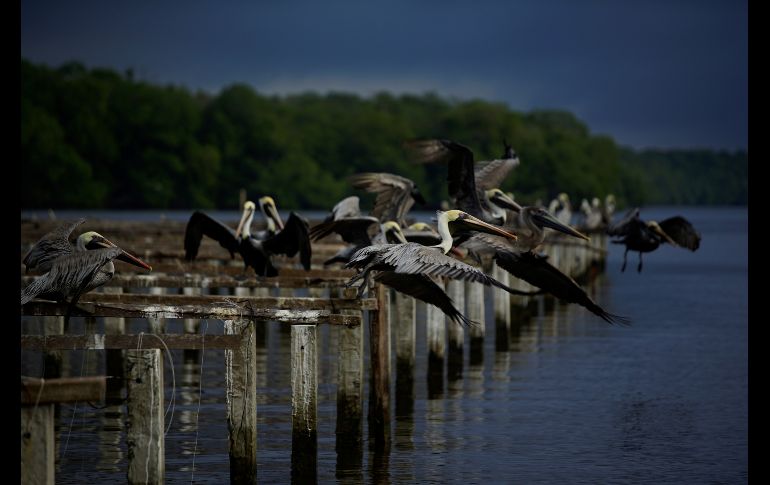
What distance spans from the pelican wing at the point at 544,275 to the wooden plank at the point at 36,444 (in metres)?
5.78

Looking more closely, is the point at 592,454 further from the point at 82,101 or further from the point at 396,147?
the point at 396,147

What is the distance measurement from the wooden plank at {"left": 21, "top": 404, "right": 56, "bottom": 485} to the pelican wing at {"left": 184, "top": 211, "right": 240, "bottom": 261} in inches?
332

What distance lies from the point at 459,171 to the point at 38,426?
27.8 ft

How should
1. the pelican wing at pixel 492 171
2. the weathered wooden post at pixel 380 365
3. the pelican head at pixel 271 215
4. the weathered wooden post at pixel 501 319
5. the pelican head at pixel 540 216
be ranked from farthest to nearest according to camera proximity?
the weathered wooden post at pixel 501 319 < the pelican head at pixel 271 215 < the pelican wing at pixel 492 171 < the pelican head at pixel 540 216 < the weathered wooden post at pixel 380 365

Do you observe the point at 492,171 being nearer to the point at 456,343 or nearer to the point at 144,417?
the point at 456,343

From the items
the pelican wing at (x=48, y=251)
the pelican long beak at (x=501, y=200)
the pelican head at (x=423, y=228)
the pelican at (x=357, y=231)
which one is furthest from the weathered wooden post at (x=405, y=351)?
the pelican wing at (x=48, y=251)

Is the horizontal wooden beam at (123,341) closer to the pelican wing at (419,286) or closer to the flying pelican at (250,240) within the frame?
the pelican wing at (419,286)

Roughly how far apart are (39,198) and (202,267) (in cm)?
7759

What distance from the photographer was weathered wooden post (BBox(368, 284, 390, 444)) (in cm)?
1252

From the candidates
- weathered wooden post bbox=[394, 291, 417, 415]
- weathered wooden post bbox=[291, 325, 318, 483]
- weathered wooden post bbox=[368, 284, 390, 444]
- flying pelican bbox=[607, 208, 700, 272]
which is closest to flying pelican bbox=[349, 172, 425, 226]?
weathered wooden post bbox=[394, 291, 417, 415]

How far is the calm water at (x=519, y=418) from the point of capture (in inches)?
483

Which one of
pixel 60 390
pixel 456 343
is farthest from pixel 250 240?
pixel 60 390

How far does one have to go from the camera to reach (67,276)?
1011cm

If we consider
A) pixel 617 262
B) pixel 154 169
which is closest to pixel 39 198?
pixel 154 169
